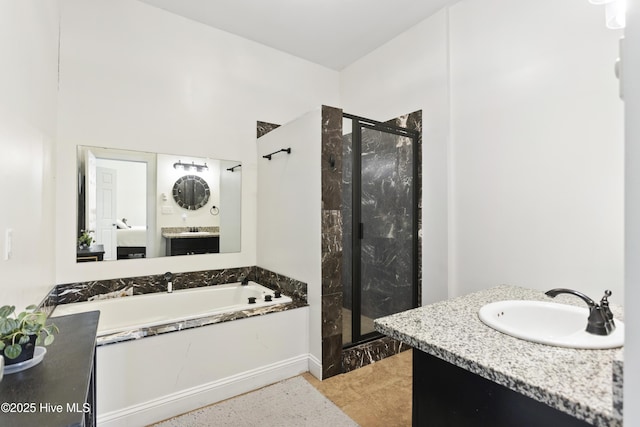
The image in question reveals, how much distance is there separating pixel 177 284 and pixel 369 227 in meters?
1.82

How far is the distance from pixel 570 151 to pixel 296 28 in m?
2.55

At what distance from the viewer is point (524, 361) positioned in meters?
0.92

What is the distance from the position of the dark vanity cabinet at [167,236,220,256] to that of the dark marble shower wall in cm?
129

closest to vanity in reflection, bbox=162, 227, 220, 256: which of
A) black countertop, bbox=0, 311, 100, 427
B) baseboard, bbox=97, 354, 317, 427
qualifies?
baseboard, bbox=97, 354, 317, 427

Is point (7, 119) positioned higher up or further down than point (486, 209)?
higher up

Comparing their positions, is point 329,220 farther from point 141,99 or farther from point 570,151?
point 141,99

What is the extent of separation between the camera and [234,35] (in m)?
3.18

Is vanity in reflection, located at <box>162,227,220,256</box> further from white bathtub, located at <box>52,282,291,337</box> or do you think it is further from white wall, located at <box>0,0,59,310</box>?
white wall, located at <box>0,0,59,310</box>

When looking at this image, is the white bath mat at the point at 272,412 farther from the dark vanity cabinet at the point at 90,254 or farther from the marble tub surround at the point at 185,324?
the dark vanity cabinet at the point at 90,254

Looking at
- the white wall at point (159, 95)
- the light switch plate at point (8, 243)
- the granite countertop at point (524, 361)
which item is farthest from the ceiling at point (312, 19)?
the granite countertop at point (524, 361)

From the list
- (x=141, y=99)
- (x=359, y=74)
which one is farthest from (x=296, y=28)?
(x=141, y=99)

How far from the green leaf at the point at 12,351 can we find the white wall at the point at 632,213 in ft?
4.76

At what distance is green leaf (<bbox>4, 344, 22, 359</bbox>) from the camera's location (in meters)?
0.92

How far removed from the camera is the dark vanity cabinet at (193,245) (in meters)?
2.92
